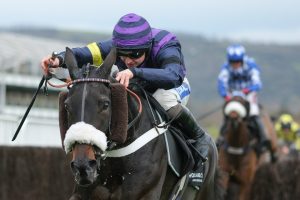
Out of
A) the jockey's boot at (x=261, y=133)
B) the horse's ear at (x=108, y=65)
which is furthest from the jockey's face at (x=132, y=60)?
the jockey's boot at (x=261, y=133)

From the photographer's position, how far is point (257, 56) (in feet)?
358

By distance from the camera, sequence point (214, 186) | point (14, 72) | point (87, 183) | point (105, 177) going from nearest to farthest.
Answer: point (87, 183)
point (105, 177)
point (214, 186)
point (14, 72)

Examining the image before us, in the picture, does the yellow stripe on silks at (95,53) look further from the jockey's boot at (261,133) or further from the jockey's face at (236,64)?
the jockey's boot at (261,133)

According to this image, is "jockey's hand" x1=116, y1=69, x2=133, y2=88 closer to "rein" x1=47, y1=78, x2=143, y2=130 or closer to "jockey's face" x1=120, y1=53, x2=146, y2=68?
"rein" x1=47, y1=78, x2=143, y2=130

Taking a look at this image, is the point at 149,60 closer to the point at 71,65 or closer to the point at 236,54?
the point at 71,65

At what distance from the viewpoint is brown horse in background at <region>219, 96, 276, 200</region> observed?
14891 millimetres

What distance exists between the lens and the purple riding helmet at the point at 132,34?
23.7 ft

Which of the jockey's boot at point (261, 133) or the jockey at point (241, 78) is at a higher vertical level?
the jockey at point (241, 78)

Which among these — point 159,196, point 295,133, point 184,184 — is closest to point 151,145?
point 159,196

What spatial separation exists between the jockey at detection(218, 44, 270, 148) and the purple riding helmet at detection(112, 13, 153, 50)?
26.5ft

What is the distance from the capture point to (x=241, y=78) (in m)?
15.7

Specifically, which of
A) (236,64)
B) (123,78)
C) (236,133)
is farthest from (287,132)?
(123,78)

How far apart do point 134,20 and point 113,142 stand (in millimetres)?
1125

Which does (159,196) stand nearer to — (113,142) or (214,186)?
(113,142)
